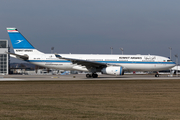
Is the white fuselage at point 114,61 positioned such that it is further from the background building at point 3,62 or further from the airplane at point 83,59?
the background building at point 3,62

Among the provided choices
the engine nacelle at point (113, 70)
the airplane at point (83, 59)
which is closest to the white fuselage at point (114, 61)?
the airplane at point (83, 59)

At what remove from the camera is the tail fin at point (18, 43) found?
39.7 meters

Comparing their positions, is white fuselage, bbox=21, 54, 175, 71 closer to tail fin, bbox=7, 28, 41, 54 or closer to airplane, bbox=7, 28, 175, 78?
airplane, bbox=7, 28, 175, 78

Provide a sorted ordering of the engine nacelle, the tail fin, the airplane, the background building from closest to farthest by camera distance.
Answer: the engine nacelle
the airplane
the tail fin
the background building

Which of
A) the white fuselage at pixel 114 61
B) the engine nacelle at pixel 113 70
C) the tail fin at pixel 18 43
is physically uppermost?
the tail fin at pixel 18 43

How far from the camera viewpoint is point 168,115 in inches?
370

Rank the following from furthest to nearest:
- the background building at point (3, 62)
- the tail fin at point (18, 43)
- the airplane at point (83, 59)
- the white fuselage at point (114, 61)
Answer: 1. the background building at point (3, 62)
2. the tail fin at point (18, 43)
3. the white fuselage at point (114, 61)
4. the airplane at point (83, 59)

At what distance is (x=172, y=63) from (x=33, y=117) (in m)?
36.8

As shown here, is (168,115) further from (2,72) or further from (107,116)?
(2,72)

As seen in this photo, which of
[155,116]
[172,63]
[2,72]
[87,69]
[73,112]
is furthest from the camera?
[2,72]

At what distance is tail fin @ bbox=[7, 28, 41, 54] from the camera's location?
130 feet

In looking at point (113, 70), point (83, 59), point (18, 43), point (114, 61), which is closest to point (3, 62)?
point (18, 43)

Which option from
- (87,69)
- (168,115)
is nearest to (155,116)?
(168,115)

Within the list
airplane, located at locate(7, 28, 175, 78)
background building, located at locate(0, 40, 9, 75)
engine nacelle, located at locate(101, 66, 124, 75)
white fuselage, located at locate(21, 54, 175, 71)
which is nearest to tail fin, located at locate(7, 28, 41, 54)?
airplane, located at locate(7, 28, 175, 78)
